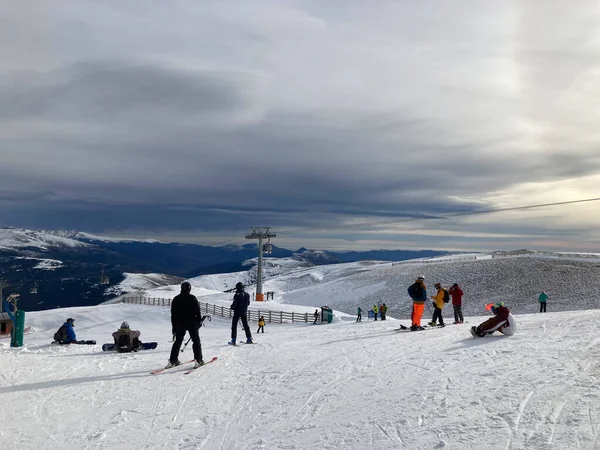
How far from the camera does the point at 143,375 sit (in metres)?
10.5

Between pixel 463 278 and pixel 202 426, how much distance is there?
66.4 metres

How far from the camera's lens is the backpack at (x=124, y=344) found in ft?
48.9

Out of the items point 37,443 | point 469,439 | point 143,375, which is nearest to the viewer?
point 469,439

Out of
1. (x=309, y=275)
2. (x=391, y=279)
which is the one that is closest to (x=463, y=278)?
(x=391, y=279)

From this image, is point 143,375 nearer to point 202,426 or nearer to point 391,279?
point 202,426

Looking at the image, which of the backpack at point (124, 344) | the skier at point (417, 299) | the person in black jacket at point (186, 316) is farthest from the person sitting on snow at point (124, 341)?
the skier at point (417, 299)

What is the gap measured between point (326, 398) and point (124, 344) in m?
9.02

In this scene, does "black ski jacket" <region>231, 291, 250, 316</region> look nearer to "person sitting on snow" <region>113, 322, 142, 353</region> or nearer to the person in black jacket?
the person in black jacket

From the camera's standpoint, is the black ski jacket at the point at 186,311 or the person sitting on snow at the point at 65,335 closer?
the black ski jacket at the point at 186,311

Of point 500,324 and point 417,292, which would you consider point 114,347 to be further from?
point 500,324

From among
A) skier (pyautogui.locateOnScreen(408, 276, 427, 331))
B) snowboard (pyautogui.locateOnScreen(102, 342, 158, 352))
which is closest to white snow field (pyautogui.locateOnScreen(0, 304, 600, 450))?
snowboard (pyautogui.locateOnScreen(102, 342, 158, 352))

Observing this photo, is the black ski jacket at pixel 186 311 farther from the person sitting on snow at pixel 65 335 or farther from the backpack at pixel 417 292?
the person sitting on snow at pixel 65 335

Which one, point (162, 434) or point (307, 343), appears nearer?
point (162, 434)

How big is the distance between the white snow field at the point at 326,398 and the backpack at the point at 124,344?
1969 mm
